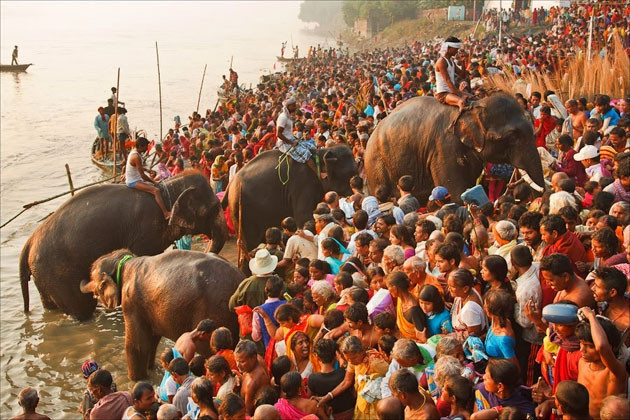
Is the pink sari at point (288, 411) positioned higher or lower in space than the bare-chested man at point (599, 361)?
lower

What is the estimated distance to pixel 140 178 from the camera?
1007 centimetres

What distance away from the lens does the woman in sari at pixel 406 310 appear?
17.9ft

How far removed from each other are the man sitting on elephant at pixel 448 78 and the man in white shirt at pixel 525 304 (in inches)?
174

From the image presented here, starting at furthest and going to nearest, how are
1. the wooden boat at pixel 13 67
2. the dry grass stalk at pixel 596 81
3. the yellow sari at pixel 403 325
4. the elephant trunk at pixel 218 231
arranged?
the wooden boat at pixel 13 67, the dry grass stalk at pixel 596 81, the elephant trunk at pixel 218 231, the yellow sari at pixel 403 325

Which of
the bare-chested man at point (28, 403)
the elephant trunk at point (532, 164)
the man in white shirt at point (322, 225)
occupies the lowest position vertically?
the bare-chested man at point (28, 403)

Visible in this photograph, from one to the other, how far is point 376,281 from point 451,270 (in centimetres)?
81

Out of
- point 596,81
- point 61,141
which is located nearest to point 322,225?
point 596,81

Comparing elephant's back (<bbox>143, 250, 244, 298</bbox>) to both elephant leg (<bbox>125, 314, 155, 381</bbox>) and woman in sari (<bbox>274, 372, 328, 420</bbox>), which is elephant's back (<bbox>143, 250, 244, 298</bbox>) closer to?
elephant leg (<bbox>125, 314, 155, 381</bbox>)

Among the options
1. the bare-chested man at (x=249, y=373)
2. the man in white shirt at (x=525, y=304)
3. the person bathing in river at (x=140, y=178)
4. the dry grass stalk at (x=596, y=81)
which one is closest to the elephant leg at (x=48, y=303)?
the person bathing in river at (x=140, y=178)

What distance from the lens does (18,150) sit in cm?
2848

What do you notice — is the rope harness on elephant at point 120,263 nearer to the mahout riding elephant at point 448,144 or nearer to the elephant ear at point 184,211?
the elephant ear at point 184,211

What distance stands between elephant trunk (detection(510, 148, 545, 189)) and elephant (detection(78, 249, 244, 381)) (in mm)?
4046

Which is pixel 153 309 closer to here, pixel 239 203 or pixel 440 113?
pixel 239 203

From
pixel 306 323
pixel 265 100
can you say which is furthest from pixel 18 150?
pixel 306 323
